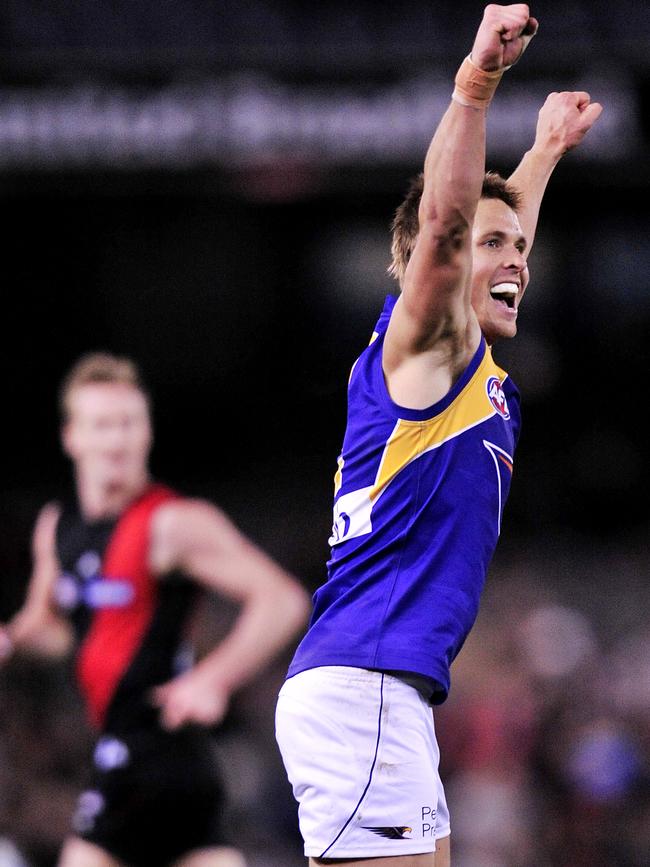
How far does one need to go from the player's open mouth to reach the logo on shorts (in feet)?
4.49

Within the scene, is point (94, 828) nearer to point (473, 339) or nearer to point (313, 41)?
point (473, 339)

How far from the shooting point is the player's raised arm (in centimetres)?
322

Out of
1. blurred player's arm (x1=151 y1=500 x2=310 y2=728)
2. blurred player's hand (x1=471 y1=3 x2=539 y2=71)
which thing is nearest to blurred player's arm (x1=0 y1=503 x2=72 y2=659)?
blurred player's arm (x1=151 y1=500 x2=310 y2=728)

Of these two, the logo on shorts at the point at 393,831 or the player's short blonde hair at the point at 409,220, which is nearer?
the logo on shorts at the point at 393,831

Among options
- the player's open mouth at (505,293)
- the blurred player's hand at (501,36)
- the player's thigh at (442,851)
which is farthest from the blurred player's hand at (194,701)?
the blurred player's hand at (501,36)

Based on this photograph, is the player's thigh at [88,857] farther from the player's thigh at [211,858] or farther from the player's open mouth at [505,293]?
the player's open mouth at [505,293]

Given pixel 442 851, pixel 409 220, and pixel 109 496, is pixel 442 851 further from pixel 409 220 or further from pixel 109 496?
pixel 109 496

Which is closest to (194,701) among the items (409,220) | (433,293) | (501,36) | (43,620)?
(43,620)

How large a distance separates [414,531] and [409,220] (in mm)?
828

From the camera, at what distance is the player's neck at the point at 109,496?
6285 mm

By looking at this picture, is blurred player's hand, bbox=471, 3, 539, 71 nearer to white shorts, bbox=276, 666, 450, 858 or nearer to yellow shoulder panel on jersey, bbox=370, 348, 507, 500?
yellow shoulder panel on jersey, bbox=370, 348, 507, 500

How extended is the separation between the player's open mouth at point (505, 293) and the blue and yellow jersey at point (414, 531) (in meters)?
0.25

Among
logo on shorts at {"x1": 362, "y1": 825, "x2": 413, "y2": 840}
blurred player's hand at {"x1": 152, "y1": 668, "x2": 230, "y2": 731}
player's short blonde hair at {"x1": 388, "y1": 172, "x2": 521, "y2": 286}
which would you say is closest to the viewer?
logo on shorts at {"x1": 362, "y1": 825, "x2": 413, "y2": 840}

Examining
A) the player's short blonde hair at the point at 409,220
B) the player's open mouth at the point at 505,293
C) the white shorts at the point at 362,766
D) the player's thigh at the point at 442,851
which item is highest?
the player's short blonde hair at the point at 409,220
